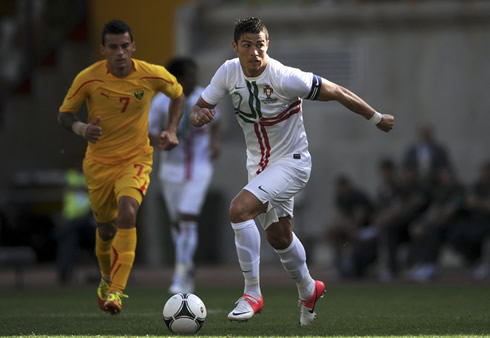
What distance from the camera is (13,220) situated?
71.8ft

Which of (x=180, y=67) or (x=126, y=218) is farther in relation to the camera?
(x=180, y=67)

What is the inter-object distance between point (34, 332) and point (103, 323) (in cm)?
90

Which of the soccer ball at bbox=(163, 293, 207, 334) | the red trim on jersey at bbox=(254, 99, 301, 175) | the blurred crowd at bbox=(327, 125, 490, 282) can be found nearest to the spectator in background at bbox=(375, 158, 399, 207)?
the blurred crowd at bbox=(327, 125, 490, 282)

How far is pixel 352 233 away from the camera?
16969 millimetres

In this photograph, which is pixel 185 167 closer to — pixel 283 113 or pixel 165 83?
pixel 165 83

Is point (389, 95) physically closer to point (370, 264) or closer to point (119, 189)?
point (370, 264)

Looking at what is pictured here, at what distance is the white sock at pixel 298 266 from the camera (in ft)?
28.7

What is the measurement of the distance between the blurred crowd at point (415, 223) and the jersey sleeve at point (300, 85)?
801 centimetres

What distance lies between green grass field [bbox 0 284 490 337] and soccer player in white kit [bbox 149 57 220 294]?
22.1 inches

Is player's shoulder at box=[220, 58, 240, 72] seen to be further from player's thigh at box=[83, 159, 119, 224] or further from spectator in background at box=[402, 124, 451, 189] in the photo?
spectator in background at box=[402, 124, 451, 189]

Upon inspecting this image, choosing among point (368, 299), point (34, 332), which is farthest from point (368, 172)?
point (34, 332)

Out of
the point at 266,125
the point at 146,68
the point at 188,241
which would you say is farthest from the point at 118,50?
the point at 188,241

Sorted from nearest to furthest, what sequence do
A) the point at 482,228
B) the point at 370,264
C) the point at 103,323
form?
the point at 103,323 → the point at 482,228 → the point at 370,264

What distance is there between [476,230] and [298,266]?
7.75m
